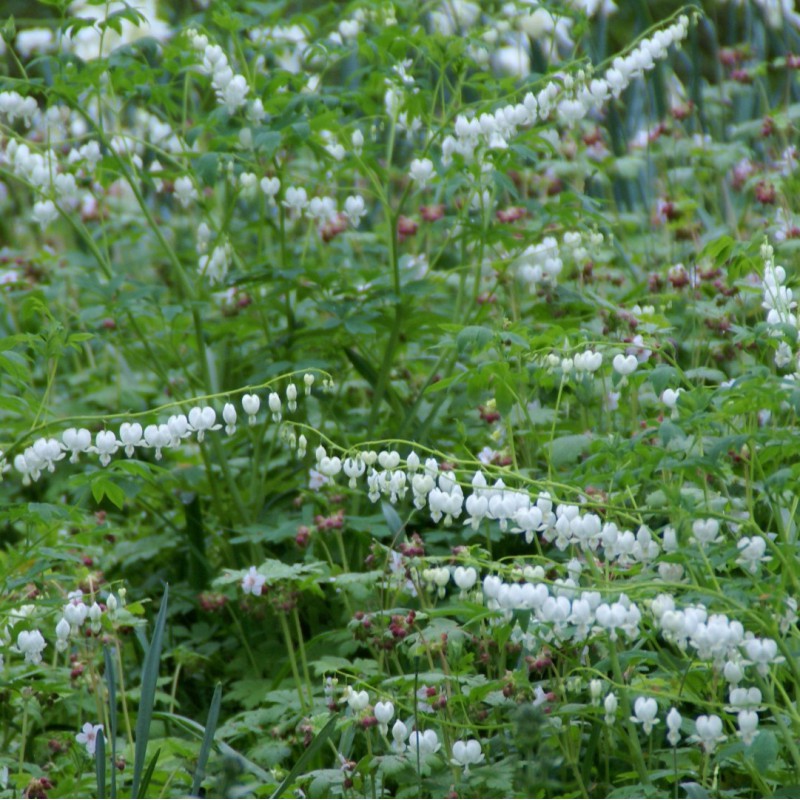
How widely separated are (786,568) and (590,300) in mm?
1620

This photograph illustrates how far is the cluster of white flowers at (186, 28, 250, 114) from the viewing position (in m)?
3.45

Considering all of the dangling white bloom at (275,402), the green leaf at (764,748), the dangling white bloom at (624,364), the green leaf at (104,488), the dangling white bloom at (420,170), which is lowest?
the green leaf at (764,748)

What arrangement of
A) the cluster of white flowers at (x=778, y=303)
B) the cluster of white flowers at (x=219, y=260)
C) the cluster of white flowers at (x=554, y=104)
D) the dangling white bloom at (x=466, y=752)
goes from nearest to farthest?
the dangling white bloom at (x=466, y=752), the cluster of white flowers at (x=778, y=303), the cluster of white flowers at (x=554, y=104), the cluster of white flowers at (x=219, y=260)

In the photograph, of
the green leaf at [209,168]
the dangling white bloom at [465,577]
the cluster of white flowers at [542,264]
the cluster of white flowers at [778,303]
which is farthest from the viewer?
the cluster of white flowers at [542,264]

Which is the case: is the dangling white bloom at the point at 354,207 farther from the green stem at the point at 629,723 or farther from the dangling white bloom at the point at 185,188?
the green stem at the point at 629,723

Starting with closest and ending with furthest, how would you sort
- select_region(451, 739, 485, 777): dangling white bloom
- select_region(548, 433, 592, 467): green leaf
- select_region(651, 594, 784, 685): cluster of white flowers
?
select_region(651, 594, 784, 685): cluster of white flowers, select_region(451, 739, 485, 777): dangling white bloom, select_region(548, 433, 592, 467): green leaf

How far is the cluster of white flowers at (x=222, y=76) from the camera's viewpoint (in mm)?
3447

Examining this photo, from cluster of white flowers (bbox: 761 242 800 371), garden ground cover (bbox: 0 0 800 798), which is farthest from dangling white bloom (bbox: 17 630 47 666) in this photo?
cluster of white flowers (bbox: 761 242 800 371)

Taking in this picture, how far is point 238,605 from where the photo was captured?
3725 mm

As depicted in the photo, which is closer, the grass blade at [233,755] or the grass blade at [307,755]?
the grass blade at [307,755]

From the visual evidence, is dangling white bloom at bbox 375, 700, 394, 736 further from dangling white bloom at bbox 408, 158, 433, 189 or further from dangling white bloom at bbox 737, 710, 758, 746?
dangling white bloom at bbox 408, 158, 433, 189

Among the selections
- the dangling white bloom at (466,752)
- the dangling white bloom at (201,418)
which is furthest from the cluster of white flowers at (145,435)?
the dangling white bloom at (466,752)

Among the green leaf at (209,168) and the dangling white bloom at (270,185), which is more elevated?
the dangling white bloom at (270,185)

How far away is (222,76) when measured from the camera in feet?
11.4
